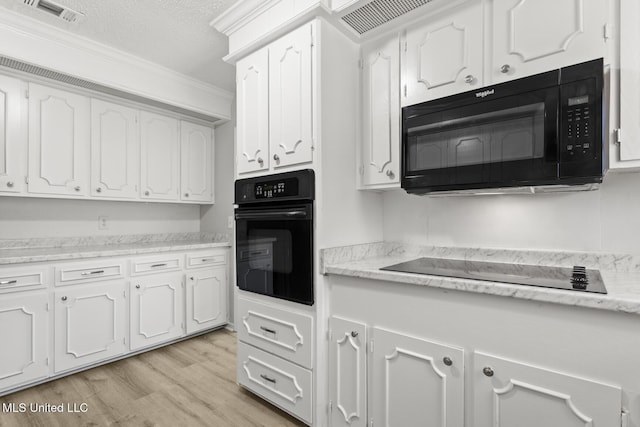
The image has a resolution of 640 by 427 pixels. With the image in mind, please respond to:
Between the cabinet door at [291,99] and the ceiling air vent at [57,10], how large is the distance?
1366mm

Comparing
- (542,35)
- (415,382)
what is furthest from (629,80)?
(415,382)

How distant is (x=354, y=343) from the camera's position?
1.59 m

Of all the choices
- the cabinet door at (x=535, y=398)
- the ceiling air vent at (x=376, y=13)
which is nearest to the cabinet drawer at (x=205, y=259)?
the ceiling air vent at (x=376, y=13)

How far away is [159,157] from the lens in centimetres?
312

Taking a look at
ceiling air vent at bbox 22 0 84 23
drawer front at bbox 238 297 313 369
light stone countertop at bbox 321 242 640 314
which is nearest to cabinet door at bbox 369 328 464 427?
light stone countertop at bbox 321 242 640 314

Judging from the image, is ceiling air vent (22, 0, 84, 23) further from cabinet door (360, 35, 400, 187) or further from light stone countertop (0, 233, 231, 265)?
cabinet door (360, 35, 400, 187)

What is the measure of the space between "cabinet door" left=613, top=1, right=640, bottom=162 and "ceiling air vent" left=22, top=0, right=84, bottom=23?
2946 mm

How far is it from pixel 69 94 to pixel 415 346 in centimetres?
314

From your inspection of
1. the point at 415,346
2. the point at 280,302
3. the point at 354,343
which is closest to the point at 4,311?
the point at 280,302

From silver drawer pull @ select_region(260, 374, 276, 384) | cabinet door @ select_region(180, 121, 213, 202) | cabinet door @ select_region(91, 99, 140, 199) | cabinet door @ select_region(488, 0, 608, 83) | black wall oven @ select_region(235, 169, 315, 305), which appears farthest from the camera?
Result: cabinet door @ select_region(180, 121, 213, 202)

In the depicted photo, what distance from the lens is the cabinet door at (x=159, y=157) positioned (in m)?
3.02

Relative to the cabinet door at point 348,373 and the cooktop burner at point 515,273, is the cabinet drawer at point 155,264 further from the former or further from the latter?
the cooktop burner at point 515,273

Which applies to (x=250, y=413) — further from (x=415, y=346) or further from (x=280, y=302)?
(x=415, y=346)

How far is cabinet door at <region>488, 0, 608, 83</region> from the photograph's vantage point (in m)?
1.24
